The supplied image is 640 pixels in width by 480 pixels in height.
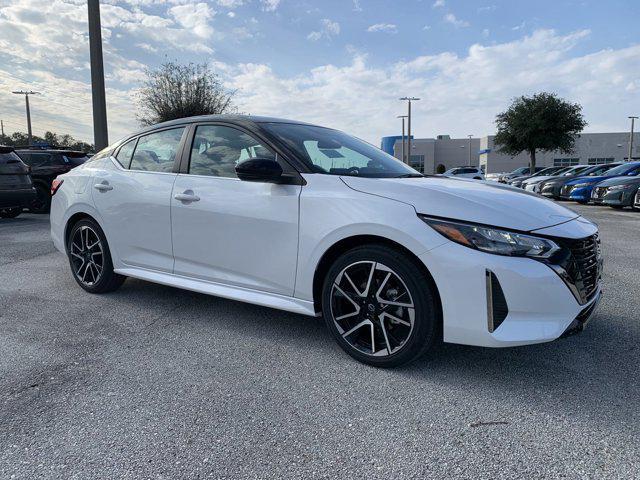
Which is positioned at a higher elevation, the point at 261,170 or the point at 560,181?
the point at 261,170

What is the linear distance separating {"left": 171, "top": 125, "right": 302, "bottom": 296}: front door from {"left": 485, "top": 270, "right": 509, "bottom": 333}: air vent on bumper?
1.20 m

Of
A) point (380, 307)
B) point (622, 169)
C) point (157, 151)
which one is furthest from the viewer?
point (622, 169)

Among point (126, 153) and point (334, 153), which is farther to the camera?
point (126, 153)

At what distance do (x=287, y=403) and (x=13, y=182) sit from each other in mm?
10596

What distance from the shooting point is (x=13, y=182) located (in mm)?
10578

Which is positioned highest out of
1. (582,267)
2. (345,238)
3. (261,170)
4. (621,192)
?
(261,170)

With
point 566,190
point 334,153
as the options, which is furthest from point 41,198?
A: point 566,190

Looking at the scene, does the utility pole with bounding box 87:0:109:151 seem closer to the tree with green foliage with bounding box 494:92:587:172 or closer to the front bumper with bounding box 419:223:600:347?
the front bumper with bounding box 419:223:600:347

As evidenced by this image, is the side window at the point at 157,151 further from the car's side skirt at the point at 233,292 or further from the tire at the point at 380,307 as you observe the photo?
the tire at the point at 380,307

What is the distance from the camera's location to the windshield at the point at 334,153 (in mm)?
3309

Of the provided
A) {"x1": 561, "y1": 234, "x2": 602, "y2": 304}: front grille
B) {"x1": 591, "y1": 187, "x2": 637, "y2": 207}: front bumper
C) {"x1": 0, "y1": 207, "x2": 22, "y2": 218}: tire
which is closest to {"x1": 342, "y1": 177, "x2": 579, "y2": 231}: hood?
{"x1": 561, "y1": 234, "x2": 602, "y2": 304}: front grille

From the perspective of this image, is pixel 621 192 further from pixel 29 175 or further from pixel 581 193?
pixel 29 175

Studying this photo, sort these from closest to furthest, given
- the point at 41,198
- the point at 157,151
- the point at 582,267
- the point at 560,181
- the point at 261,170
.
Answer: the point at 582,267
the point at 261,170
the point at 157,151
the point at 41,198
the point at 560,181

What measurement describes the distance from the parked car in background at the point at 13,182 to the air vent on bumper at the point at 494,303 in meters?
11.0
